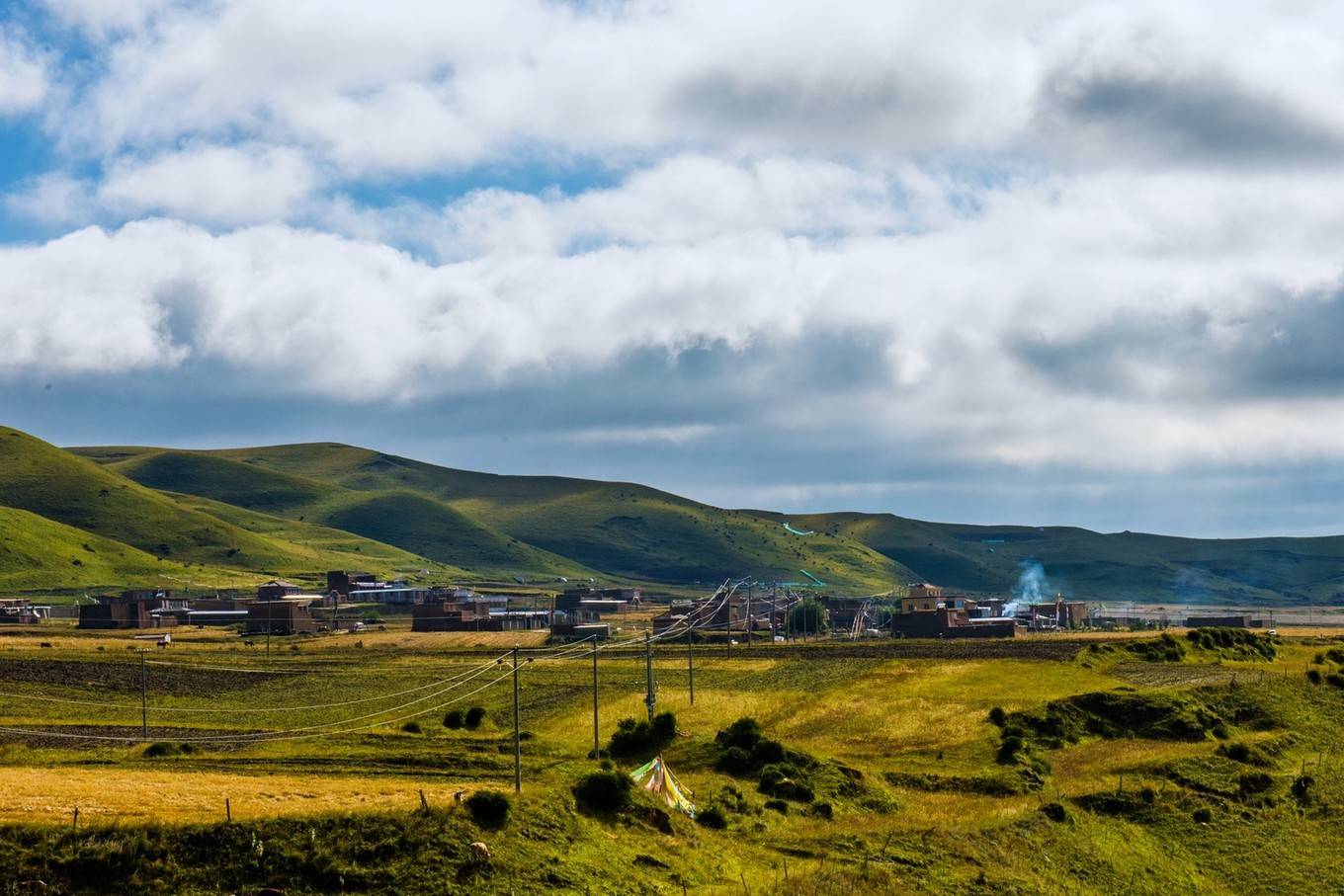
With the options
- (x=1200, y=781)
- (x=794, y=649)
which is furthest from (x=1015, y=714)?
(x=794, y=649)

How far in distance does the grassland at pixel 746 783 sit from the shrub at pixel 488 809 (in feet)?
1.48

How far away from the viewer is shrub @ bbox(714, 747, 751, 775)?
7450 cm

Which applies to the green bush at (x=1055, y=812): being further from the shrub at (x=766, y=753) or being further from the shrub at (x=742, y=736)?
the shrub at (x=742, y=736)

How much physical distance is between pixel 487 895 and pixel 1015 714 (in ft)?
178

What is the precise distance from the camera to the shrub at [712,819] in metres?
62.1

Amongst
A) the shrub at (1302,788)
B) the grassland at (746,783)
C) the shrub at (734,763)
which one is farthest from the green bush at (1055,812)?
the shrub at (1302,788)

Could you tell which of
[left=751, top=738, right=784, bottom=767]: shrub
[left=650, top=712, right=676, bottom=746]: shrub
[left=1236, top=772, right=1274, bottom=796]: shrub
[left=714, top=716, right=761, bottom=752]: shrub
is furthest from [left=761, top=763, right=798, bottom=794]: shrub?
[left=1236, top=772, right=1274, bottom=796]: shrub

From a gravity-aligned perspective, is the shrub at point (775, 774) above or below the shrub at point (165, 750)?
below

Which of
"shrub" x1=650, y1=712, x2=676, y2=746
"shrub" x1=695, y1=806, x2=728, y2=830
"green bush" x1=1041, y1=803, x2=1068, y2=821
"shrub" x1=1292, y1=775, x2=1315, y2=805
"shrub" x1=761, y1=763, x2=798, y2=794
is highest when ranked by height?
"shrub" x1=650, y1=712, x2=676, y2=746

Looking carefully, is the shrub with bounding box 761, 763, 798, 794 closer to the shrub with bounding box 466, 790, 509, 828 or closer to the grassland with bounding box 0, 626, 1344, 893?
the grassland with bounding box 0, 626, 1344, 893

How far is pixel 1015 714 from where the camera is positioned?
93688mm

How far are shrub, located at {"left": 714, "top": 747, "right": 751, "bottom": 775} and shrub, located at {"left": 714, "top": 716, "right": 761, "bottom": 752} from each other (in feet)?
2.26

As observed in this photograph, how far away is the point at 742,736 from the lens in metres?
77.8

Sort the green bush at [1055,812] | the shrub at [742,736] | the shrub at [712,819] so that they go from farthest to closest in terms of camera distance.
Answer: the shrub at [742,736] < the green bush at [1055,812] < the shrub at [712,819]
